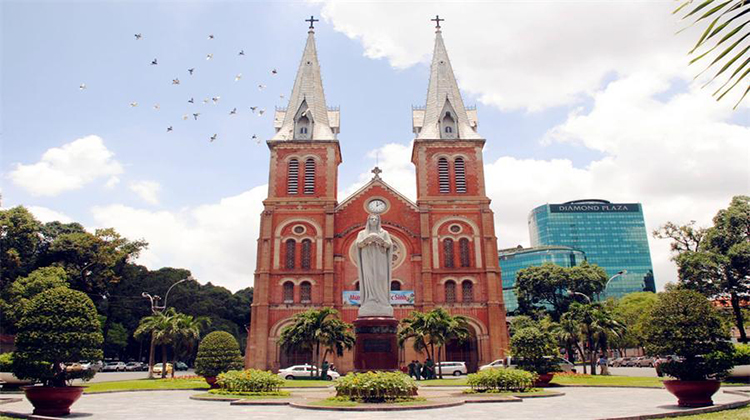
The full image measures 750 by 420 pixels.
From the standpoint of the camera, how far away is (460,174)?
136ft

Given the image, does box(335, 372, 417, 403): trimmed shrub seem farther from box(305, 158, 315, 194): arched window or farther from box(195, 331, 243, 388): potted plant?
box(305, 158, 315, 194): arched window

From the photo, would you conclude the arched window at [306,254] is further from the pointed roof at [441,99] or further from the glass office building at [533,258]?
the glass office building at [533,258]

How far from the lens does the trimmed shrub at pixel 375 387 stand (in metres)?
12.2

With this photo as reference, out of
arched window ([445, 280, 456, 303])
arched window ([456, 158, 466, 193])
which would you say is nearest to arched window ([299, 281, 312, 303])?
arched window ([445, 280, 456, 303])

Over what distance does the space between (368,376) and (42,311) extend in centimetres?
713

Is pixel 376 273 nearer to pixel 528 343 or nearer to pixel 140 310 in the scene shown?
pixel 528 343

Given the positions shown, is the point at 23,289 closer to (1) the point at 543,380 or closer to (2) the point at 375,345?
(2) the point at 375,345

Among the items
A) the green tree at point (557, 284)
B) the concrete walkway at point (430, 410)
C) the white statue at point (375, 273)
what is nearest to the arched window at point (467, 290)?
the white statue at point (375, 273)

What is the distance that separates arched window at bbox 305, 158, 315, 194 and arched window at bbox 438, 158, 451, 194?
9.63m

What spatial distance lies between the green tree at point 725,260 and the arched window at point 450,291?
563 inches

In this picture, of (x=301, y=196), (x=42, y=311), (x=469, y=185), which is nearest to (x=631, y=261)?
(x=469, y=185)

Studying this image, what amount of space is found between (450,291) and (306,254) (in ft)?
34.5

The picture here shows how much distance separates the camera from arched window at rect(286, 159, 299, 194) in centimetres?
4082

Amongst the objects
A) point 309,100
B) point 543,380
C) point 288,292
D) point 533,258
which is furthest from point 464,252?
point 533,258
